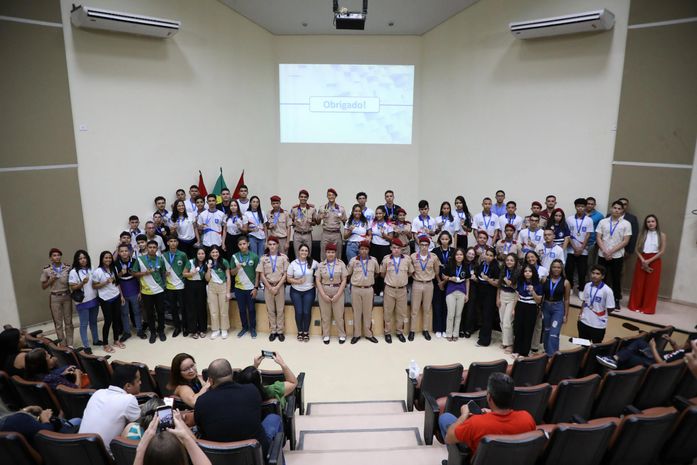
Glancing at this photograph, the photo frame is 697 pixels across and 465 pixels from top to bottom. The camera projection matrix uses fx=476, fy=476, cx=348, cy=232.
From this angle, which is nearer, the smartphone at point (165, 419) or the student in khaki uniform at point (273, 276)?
the smartphone at point (165, 419)

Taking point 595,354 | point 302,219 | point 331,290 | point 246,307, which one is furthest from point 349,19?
point 595,354

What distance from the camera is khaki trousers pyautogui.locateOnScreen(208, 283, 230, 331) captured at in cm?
679

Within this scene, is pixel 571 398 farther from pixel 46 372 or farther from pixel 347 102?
pixel 347 102

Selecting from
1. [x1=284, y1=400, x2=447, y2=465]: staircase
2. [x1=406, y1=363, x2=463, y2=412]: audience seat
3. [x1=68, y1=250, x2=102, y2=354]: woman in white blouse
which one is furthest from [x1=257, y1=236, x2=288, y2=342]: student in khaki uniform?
[x1=406, y1=363, x2=463, y2=412]: audience seat

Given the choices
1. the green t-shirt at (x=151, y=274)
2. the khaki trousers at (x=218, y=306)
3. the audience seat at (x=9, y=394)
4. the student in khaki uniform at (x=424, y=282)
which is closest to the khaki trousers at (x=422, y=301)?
the student in khaki uniform at (x=424, y=282)

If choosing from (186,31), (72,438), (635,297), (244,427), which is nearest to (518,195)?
(635,297)

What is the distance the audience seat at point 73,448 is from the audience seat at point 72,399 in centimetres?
77

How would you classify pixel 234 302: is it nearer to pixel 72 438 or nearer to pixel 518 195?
pixel 72 438

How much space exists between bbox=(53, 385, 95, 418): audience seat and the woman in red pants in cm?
698

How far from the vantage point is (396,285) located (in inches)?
260

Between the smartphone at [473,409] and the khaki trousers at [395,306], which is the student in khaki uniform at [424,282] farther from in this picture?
the smartphone at [473,409]

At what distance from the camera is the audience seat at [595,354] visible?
4.70m

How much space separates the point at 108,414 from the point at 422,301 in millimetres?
4583

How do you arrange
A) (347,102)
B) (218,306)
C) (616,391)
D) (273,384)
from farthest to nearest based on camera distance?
(347,102)
(218,306)
(616,391)
(273,384)
